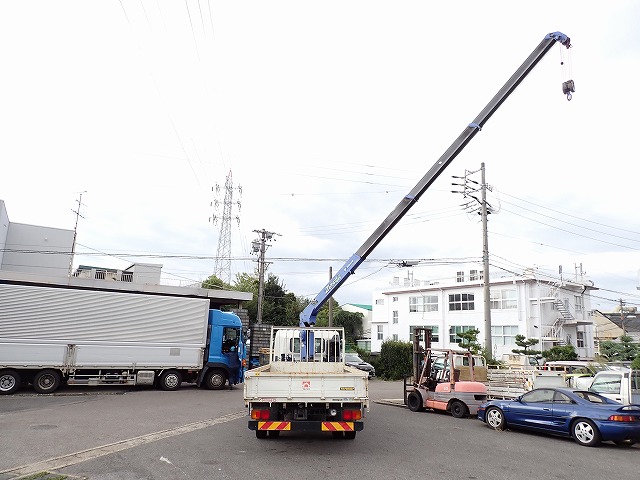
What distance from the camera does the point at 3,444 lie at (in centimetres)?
856

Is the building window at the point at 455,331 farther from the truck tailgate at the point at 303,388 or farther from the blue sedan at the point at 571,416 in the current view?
the truck tailgate at the point at 303,388

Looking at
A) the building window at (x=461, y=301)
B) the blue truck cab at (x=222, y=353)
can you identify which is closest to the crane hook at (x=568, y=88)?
the blue truck cab at (x=222, y=353)

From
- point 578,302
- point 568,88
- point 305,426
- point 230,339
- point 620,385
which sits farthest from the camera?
point 578,302

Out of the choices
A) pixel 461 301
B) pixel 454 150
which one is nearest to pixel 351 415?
pixel 454 150

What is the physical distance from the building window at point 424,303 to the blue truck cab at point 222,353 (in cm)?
2479

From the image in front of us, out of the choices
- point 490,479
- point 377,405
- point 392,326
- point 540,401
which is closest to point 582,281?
point 392,326

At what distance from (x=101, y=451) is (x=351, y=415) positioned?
4.40m

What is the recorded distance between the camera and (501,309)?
3575 cm

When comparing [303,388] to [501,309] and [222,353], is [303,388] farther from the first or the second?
[501,309]

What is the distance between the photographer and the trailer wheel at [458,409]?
543 inches

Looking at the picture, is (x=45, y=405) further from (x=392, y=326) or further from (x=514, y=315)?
(x=392, y=326)

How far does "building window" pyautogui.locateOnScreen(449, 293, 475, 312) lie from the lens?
126ft

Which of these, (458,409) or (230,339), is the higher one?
(230,339)

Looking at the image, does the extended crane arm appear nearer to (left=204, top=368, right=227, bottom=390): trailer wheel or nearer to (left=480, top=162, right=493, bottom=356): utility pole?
(left=204, top=368, right=227, bottom=390): trailer wheel
